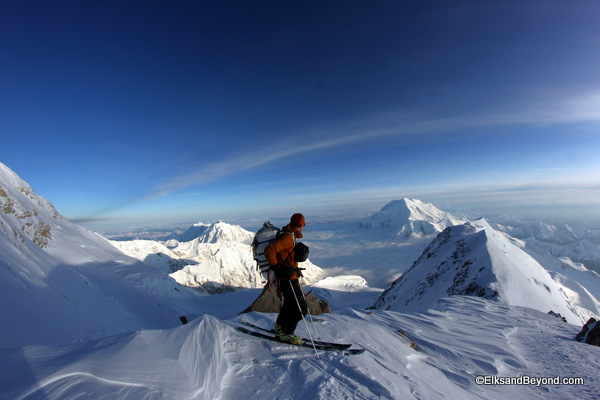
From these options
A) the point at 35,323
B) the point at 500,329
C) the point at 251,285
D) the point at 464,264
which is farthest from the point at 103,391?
the point at 251,285

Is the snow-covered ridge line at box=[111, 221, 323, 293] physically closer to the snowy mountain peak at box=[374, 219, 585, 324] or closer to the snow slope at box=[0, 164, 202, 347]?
the snow slope at box=[0, 164, 202, 347]

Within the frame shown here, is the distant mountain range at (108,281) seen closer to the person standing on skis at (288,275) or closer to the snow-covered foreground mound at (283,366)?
the snow-covered foreground mound at (283,366)

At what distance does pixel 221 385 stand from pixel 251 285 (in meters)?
195

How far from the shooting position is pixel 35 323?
1239 centimetres

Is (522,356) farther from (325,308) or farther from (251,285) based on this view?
(251,285)

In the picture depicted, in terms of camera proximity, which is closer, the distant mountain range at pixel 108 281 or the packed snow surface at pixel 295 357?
the packed snow surface at pixel 295 357

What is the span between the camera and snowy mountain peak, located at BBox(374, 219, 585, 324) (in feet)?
76.8

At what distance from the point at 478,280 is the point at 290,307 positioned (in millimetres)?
28087

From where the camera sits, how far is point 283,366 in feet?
15.8

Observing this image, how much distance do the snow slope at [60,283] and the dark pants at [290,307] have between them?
1050cm

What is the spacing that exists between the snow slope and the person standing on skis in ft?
34.7

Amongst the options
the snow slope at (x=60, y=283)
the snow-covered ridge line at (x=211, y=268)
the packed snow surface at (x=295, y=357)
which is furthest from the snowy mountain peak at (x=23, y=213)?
the snow-covered ridge line at (x=211, y=268)

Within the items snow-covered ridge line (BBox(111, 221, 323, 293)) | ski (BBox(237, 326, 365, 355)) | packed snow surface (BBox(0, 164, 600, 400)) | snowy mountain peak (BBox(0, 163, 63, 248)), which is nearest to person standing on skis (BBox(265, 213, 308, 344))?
ski (BBox(237, 326, 365, 355))

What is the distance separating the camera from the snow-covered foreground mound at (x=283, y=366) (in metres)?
3.24
